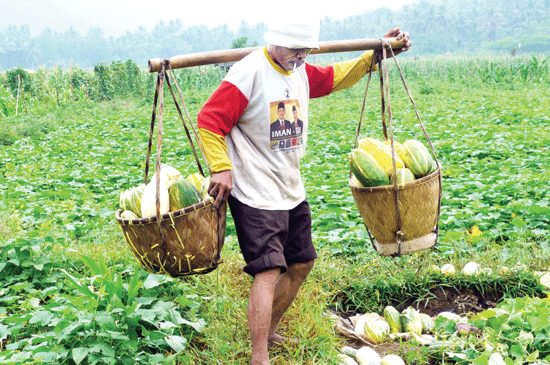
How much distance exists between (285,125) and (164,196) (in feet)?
2.25

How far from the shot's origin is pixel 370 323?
271 centimetres

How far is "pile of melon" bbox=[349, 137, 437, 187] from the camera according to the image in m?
2.49

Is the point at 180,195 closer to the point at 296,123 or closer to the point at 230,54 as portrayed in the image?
the point at 296,123

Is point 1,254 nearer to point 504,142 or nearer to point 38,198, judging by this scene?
point 38,198

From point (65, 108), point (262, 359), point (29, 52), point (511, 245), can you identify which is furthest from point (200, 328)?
point (29, 52)

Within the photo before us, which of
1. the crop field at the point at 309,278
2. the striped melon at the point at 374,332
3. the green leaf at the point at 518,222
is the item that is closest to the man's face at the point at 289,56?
the crop field at the point at 309,278

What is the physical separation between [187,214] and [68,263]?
1.65 meters

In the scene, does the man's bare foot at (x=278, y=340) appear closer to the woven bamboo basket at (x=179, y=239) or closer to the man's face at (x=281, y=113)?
the woven bamboo basket at (x=179, y=239)

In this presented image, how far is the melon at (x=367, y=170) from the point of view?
2486 millimetres

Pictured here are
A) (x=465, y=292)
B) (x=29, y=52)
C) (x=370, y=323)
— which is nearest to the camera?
(x=370, y=323)

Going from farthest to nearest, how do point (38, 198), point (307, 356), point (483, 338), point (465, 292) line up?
point (38, 198) → point (465, 292) → point (307, 356) → point (483, 338)

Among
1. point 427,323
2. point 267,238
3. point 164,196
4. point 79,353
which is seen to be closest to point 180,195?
point 164,196

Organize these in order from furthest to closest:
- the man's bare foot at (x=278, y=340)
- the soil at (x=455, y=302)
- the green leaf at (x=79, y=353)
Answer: the soil at (x=455, y=302) < the man's bare foot at (x=278, y=340) < the green leaf at (x=79, y=353)

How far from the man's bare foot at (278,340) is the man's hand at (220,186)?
858 millimetres
